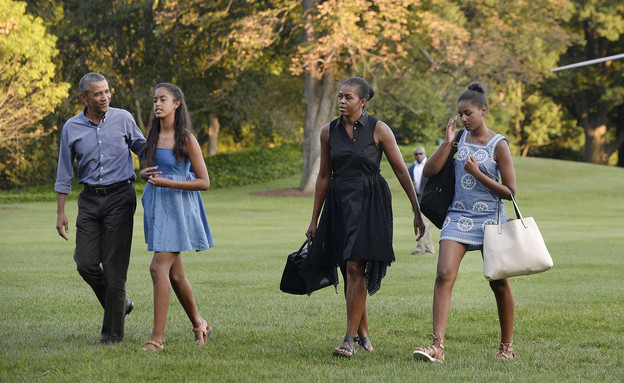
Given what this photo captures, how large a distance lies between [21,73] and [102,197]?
2818 centimetres

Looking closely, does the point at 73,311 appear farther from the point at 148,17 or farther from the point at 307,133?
the point at 148,17

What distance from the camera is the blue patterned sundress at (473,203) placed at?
6355 mm

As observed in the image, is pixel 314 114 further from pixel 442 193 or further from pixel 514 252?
pixel 514 252

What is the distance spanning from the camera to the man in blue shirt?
699 cm

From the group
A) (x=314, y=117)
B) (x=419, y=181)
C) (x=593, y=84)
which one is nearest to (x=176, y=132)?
(x=419, y=181)

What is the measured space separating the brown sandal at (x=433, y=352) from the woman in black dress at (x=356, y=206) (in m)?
0.51

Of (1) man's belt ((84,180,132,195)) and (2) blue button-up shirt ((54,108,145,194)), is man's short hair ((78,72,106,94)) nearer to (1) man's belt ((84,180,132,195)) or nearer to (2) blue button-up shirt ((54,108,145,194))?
(2) blue button-up shirt ((54,108,145,194))

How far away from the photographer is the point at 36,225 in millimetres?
24625

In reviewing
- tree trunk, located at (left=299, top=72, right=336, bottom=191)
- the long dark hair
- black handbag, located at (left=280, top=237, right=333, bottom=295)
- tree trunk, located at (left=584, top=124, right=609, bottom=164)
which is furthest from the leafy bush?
black handbag, located at (left=280, top=237, right=333, bottom=295)

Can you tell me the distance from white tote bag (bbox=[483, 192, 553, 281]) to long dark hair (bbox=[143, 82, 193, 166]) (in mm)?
2369

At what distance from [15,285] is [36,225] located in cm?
1357

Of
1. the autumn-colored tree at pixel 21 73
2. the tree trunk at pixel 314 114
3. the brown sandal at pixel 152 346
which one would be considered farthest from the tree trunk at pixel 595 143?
the brown sandal at pixel 152 346

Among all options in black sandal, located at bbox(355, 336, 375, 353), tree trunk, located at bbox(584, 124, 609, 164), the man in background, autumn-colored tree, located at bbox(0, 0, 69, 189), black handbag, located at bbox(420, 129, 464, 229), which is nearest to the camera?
black handbag, located at bbox(420, 129, 464, 229)

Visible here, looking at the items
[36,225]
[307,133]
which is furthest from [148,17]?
[36,225]
